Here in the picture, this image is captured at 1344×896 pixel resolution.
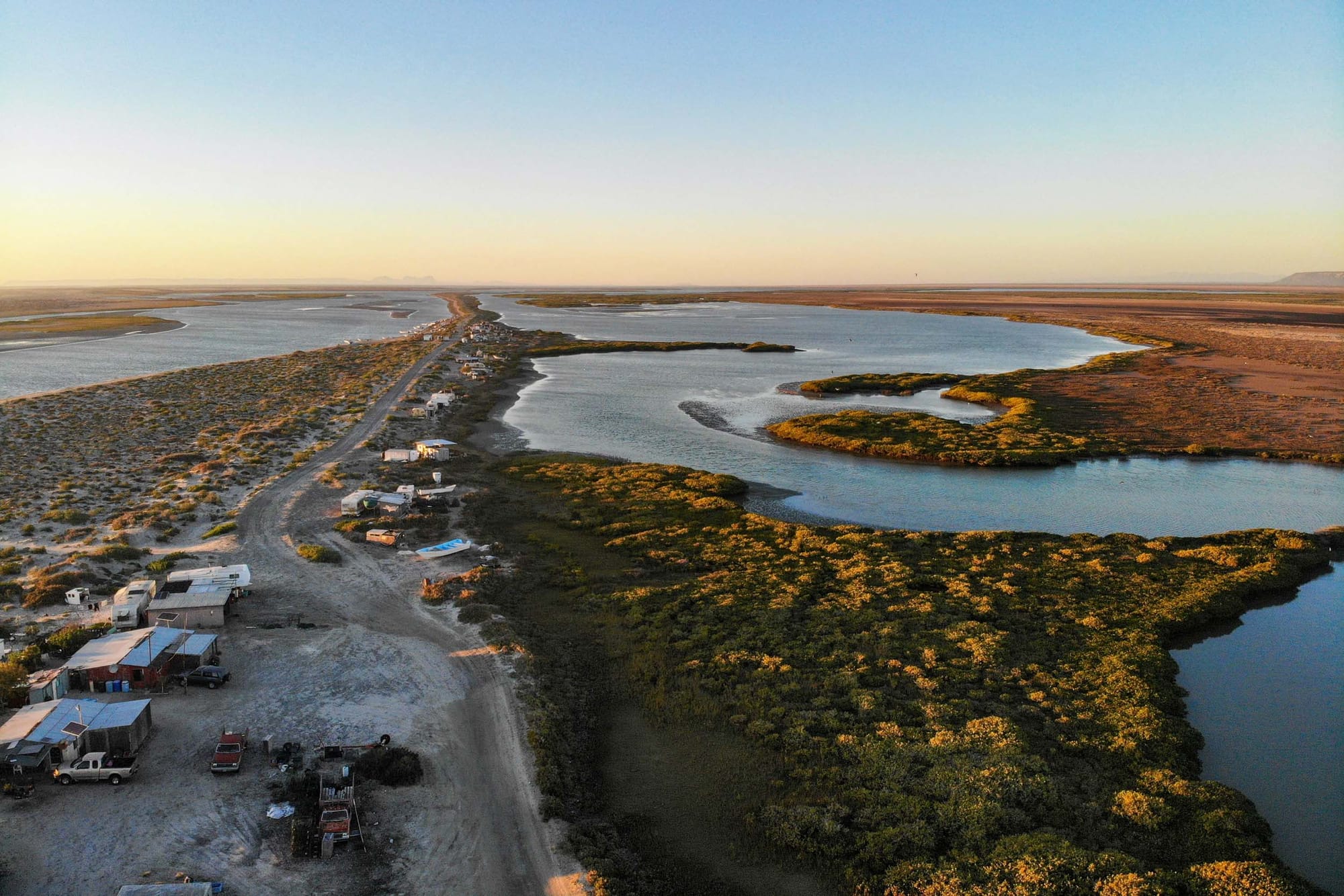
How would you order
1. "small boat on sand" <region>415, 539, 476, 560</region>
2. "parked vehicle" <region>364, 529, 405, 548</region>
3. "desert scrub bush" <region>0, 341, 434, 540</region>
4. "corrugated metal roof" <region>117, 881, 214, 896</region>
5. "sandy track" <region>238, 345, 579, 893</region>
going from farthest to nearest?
"desert scrub bush" <region>0, 341, 434, 540</region>
"parked vehicle" <region>364, 529, 405, 548</region>
"small boat on sand" <region>415, 539, 476, 560</region>
"sandy track" <region>238, 345, 579, 893</region>
"corrugated metal roof" <region>117, 881, 214, 896</region>

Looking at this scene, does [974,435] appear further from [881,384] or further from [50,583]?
[50,583]

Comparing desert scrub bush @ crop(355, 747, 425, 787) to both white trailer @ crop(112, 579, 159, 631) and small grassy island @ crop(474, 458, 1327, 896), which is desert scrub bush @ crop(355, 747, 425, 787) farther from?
white trailer @ crop(112, 579, 159, 631)

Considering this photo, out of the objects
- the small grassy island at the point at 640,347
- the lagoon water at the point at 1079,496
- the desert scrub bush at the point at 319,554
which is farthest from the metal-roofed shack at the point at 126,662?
the small grassy island at the point at 640,347

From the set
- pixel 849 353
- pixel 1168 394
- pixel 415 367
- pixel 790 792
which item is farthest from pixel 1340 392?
pixel 415 367

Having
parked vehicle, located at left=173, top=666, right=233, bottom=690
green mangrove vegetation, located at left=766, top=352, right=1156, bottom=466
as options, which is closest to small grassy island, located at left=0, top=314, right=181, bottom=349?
green mangrove vegetation, located at left=766, top=352, right=1156, bottom=466

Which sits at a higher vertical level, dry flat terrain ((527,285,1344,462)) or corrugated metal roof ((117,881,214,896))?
dry flat terrain ((527,285,1344,462))

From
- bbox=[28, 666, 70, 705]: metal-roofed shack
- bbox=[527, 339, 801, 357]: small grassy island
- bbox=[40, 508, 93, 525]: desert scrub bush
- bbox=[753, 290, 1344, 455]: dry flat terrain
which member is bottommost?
bbox=[28, 666, 70, 705]: metal-roofed shack

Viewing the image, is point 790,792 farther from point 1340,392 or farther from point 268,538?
point 1340,392

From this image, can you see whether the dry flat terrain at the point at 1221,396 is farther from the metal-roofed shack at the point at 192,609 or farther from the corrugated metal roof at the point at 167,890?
the corrugated metal roof at the point at 167,890
